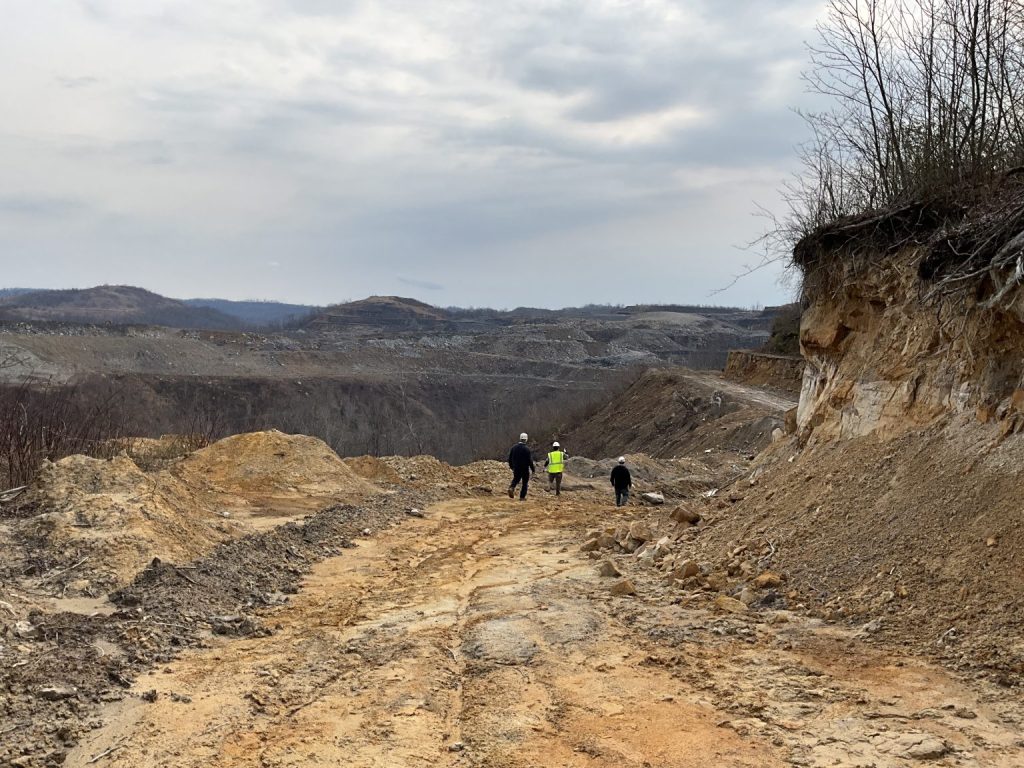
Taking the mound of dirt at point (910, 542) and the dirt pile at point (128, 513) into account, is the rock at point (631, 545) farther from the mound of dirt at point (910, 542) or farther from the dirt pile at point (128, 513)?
the dirt pile at point (128, 513)

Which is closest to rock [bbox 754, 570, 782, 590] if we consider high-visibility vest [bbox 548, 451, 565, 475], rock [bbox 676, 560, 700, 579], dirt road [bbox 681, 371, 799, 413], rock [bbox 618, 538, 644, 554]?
rock [bbox 676, 560, 700, 579]

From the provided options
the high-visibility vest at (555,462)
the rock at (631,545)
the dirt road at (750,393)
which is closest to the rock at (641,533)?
the rock at (631,545)

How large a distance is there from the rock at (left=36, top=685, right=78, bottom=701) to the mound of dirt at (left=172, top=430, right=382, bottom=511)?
30.7ft

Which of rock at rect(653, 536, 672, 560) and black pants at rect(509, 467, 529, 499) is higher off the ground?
rock at rect(653, 536, 672, 560)

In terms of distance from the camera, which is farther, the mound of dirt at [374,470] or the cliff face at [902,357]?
the mound of dirt at [374,470]

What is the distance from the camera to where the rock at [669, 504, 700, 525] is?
1020cm

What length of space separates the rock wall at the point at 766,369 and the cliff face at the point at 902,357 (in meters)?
25.7

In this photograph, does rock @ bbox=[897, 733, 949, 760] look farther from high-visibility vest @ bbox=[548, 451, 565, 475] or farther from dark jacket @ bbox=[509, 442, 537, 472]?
high-visibility vest @ bbox=[548, 451, 565, 475]

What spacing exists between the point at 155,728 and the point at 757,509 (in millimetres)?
6301

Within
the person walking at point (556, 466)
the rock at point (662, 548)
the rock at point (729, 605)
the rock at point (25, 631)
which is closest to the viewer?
the rock at point (25, 631)

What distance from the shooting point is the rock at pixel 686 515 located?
10198 millimetres

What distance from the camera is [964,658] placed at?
511 cm

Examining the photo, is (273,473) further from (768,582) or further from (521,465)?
(768,582)

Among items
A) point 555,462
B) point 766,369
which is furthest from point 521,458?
point 766,369
